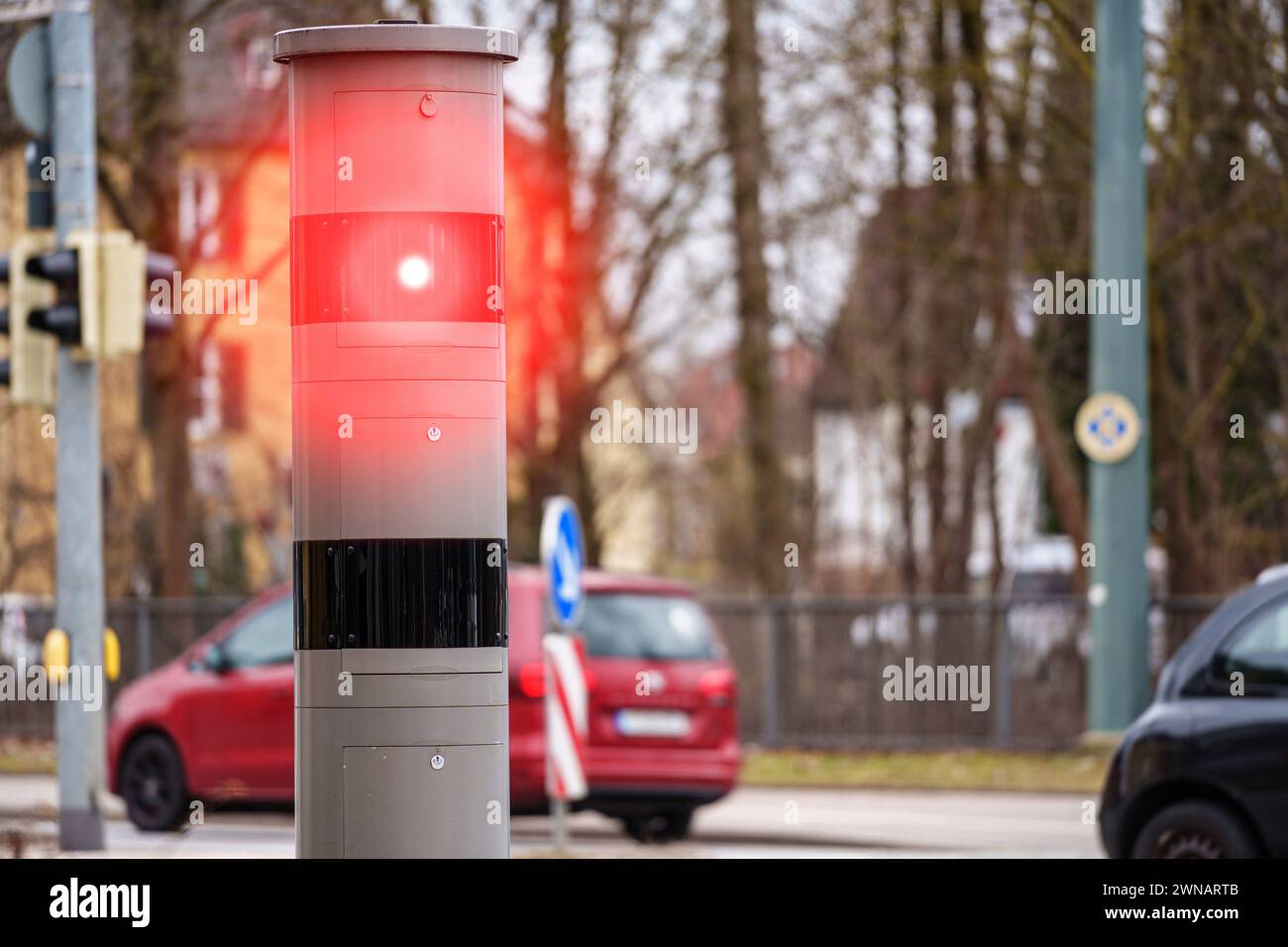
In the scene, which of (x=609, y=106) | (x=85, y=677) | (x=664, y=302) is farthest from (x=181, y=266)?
(x=85, y=677)

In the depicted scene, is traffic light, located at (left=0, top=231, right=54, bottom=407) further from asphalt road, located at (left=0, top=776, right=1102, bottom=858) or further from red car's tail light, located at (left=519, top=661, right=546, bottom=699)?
red car's tail light, located at (left=519, top=661, right=546, bottom=699)

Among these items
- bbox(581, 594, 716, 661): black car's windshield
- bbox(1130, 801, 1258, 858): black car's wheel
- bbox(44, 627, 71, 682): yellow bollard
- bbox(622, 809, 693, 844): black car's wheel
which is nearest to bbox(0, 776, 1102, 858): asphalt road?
bbox(622, 809, 693, 844): black car's wheel

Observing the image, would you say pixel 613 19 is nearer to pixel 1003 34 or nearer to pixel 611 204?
pixel 611 204

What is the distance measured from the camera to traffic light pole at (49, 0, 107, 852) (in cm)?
1227

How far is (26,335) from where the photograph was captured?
12.5 metres

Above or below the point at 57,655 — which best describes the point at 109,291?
above

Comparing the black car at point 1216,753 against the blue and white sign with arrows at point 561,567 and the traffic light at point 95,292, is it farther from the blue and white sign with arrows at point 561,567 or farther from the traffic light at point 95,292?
the traffic light at point 95,292

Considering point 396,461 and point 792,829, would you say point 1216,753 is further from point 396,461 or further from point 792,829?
point 792,829

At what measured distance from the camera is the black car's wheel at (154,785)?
15023mm

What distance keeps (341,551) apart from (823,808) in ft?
41.8

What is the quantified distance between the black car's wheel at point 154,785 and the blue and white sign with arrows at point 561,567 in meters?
3.41

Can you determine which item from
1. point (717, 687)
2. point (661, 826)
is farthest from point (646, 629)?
point (661, 826)

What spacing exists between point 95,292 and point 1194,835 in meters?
6.21

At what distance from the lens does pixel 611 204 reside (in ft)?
88.6
